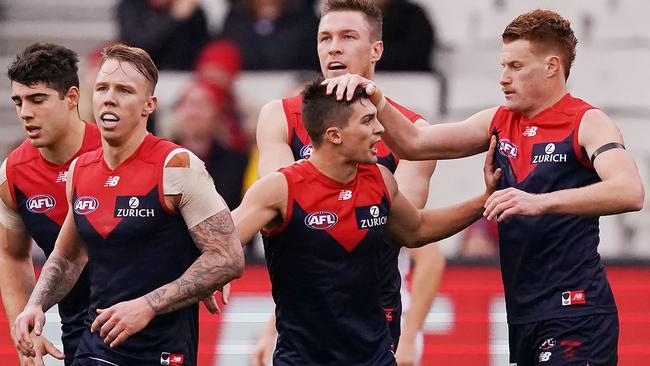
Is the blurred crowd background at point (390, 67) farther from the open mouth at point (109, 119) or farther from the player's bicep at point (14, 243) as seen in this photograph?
the open mouth at point (109, 119)

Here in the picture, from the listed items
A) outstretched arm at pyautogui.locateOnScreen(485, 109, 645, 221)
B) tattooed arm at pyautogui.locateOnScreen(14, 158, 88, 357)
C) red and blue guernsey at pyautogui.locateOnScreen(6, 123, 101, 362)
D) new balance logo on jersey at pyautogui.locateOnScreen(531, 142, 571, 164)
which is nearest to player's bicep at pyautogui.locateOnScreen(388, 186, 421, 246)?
outstretched arm at pyautogui.locateOnScreen(485, 109, 645, 221)

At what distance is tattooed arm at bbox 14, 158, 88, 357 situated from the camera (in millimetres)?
5895

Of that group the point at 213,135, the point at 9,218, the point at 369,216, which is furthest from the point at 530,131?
the point at 213,135

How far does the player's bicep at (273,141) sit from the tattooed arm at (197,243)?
71cm

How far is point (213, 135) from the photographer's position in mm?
12406

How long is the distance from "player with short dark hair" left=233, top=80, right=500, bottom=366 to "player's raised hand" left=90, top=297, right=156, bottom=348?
515 mm

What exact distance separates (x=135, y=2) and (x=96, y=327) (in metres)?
7.81

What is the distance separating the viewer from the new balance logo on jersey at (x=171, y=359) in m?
5.85

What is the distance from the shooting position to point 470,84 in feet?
44.4

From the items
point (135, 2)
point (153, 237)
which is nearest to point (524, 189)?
point (153, 237)

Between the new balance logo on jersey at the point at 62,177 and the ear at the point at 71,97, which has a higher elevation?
the ear at the point at 71,97

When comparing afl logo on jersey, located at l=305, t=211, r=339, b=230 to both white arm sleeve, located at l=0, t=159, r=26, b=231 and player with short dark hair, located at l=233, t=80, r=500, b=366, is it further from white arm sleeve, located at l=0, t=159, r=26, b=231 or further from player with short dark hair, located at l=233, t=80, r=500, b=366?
white arm sleeve, located at l=0, t=159, r=26, b=231

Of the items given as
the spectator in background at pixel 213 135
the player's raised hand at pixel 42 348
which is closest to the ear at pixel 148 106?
the player's raised hand at pixel 42 348

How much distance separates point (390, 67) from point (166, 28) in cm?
210
